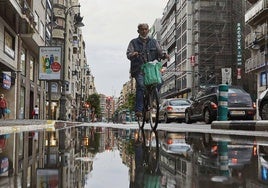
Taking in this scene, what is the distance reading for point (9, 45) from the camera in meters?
28.2

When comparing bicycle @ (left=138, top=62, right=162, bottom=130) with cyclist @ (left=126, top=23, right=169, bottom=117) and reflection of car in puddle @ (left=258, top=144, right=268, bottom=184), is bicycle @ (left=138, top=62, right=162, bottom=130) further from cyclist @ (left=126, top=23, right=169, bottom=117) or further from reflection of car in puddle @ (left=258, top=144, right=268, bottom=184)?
reflection of car in puddle @ (left=258, top=144, right=268, bottom=184)

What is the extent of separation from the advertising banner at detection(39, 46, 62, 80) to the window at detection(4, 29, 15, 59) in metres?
2.06

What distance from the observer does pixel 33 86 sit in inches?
1508

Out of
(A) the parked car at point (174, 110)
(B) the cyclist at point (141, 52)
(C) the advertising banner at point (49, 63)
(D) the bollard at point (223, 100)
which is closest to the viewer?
(B) the cyclist at point (141, 52)

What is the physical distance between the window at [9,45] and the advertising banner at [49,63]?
2.06 meters

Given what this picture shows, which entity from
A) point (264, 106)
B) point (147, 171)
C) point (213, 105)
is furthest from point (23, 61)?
point (147, 171)

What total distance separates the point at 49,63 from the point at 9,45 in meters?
3.06

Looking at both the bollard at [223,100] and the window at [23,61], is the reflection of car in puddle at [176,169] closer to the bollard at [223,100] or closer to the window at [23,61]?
the bollard at [223,100]

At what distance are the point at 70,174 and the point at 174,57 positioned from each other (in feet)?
283

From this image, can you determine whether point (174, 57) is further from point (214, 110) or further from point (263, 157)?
point (263, 157)

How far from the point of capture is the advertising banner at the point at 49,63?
27.9 meters

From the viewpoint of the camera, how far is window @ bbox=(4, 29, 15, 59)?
26.9 meters

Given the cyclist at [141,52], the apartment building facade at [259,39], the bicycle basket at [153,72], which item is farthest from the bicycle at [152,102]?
the apartment building facade at [259,39]

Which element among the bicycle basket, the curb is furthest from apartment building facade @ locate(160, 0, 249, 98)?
the bicycle basket
